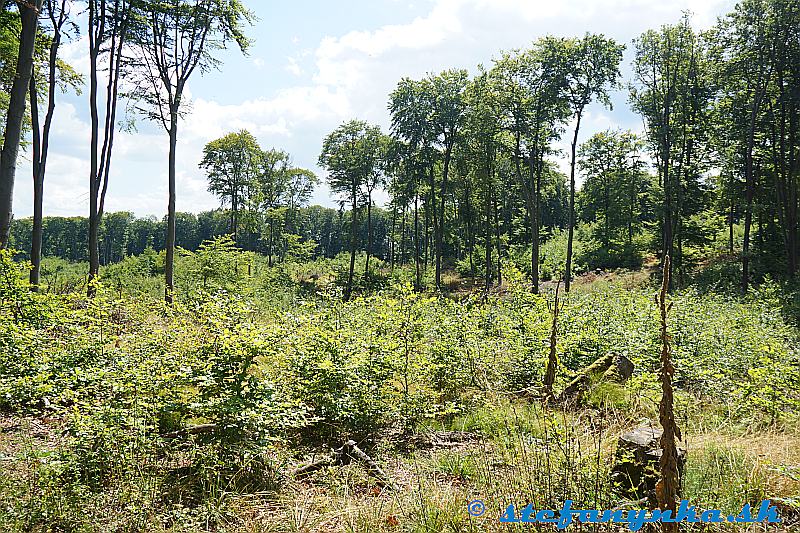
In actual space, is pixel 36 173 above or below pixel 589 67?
below

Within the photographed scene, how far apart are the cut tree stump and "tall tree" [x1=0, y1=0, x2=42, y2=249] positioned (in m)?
9.87

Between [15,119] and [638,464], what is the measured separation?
34.5 feet

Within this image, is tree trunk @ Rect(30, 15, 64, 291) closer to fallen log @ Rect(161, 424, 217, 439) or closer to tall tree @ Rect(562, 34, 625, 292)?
fallen log @ Rect(161, 424, 217, 439)

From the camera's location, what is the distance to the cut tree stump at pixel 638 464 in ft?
12.0

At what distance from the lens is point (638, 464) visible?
364 centimetres

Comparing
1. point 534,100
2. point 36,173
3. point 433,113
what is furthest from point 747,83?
point 36,173

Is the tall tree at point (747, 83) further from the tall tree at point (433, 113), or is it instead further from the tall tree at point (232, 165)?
the tall tree at point (232, 165)

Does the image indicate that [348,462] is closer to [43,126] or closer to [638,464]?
[638,464]

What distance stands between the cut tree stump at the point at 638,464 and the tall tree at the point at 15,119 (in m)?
9.87

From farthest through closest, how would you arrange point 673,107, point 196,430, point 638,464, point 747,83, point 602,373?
point 673,107 < point 747,83 < point 602,373 < point 196,430 < point 638,464

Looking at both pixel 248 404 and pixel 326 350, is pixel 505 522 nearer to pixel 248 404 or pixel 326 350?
pixel 248 404

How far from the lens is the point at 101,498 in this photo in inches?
143

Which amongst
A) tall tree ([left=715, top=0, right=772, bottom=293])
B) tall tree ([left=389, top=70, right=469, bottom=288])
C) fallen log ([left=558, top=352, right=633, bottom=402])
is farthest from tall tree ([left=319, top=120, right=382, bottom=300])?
fallen log ([left=558, top=352, right=633, bottom=402])

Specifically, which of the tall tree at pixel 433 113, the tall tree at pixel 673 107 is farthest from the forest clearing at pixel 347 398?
the tall tree at pixel 433 113
